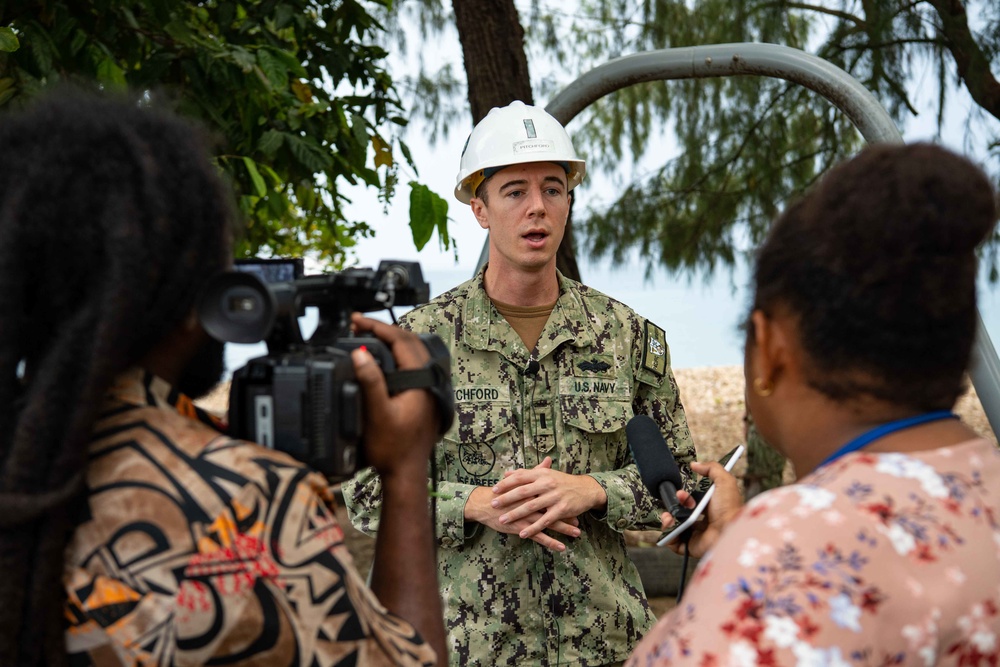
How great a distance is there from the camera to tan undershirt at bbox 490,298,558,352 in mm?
2805

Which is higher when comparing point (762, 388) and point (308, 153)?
point (308, 153)

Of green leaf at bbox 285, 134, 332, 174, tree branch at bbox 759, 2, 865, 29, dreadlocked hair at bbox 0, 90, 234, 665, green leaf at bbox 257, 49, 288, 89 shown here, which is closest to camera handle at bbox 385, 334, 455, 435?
dreadlocked hair at bbox 0, 90, 234, 665

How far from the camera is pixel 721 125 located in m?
7.06

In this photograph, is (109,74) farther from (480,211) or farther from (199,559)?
(199,559)

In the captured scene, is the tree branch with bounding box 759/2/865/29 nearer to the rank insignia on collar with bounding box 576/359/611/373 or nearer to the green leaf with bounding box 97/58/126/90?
the rank insignia on collar with bounding box 576/359/611/373

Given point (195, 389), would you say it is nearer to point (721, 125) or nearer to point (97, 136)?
point (97, 136)

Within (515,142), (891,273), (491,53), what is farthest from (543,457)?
(491,53)

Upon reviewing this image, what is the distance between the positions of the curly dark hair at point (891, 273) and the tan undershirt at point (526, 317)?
1482 mm

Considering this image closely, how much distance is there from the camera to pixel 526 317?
2816mm

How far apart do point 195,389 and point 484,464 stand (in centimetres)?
126

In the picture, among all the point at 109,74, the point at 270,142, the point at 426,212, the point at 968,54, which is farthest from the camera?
the point at 968,54

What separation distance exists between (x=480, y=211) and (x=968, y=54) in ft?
12.6

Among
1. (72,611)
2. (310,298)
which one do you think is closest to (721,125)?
(310,298)

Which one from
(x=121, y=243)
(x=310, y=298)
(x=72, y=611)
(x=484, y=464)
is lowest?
(x=484, y=464)
